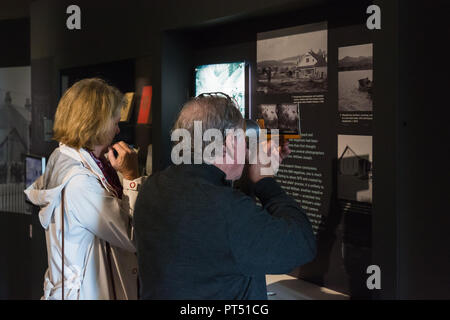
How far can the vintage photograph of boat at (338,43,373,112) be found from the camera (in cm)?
222

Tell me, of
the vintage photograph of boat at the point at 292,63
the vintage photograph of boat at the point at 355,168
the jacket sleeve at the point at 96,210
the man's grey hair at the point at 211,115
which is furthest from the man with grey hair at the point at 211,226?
the vintage photograph of boat at the point at 292,63

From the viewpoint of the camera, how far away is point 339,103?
239 cm

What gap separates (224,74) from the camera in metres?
3.12

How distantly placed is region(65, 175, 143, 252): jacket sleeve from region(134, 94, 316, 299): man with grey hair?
462 mm

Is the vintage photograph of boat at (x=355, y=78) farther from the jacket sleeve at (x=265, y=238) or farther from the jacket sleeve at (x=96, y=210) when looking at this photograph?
the jacket sleeve at (x=96, y=210)

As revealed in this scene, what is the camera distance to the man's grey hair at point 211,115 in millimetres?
1590

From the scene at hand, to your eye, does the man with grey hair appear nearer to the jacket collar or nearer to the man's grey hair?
the man's grey hair

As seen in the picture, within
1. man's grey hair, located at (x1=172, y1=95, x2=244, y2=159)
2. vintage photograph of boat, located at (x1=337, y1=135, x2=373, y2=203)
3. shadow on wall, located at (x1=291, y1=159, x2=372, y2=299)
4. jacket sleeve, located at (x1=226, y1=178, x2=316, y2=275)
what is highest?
man's grey hair, located at (x1=172, y1=95, x2=244, y2=159)

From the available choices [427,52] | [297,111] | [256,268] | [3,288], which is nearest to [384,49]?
[427,52]

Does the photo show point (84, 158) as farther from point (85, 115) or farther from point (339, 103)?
point (339, 103)

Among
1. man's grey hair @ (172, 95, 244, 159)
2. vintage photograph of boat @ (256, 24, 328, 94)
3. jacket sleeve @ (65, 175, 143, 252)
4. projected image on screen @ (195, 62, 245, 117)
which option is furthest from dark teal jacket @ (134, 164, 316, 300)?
projected image on screen @ (195, 62, 245, 117)


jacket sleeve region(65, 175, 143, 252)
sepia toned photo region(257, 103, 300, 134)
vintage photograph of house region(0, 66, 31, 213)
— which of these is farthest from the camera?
vintage photograph of house region(0, 66, 31, 213)

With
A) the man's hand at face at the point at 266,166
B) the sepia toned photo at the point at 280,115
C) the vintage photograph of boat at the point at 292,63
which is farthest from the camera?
the sepia toned photo at the point at 280,115
